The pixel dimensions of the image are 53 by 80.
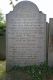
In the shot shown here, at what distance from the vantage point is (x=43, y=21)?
860 cm

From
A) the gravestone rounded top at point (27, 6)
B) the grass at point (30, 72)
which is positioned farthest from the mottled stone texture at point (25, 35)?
the grass at point (30, 72)

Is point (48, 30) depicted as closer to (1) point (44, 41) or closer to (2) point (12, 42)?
(1) point (44, 41)

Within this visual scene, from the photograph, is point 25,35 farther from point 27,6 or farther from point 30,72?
point 30,72

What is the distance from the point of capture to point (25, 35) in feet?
28.5

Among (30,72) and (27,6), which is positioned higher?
(27,6)

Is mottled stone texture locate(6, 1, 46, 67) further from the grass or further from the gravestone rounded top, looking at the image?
the grass

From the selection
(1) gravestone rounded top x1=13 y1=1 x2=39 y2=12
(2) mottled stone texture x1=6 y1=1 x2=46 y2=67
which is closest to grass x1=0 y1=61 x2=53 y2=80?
(2) mottled stone texture x1=6 y1=1 x2=46 y2=67

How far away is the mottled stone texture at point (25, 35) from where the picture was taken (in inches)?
340

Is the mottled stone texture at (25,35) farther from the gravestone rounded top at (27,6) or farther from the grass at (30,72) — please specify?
the grass at (30,72)

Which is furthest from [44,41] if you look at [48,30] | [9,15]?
[9,15]

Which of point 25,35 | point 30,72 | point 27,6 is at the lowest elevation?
point 30,72

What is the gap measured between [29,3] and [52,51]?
1.98 metres

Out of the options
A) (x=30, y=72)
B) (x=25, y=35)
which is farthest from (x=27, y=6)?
(x=30, y=72)

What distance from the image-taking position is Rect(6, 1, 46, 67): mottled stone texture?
862 cm
